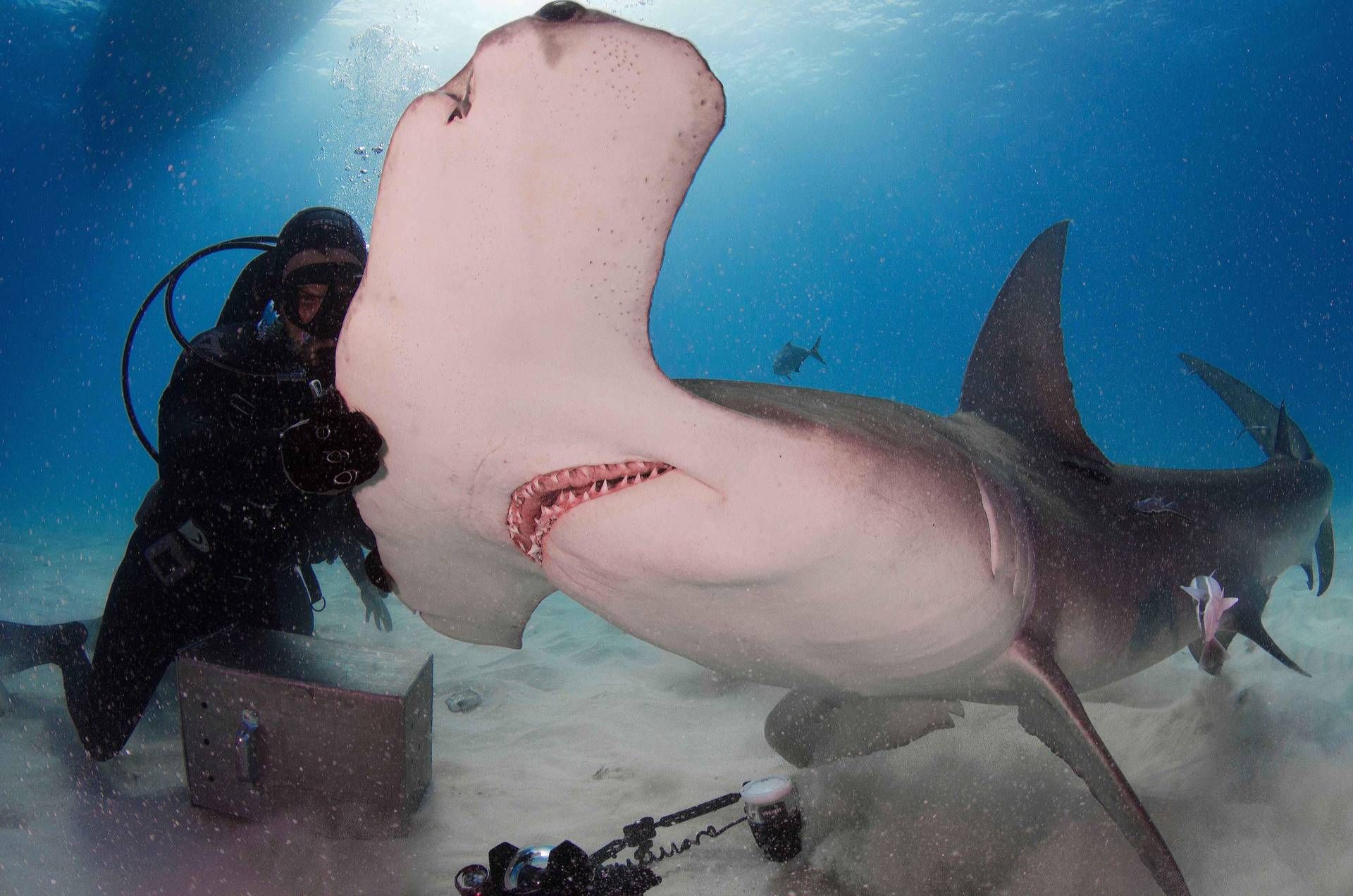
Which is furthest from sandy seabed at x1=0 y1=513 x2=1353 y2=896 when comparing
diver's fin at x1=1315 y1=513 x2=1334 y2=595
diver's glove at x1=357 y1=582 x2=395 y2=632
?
diver's glove at x1=357 y1=582 x2=395 y2=632

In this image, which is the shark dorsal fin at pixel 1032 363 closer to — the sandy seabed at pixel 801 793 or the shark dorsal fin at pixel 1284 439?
the sandy seabed at pixel 801 793

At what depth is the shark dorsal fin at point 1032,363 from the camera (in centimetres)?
320

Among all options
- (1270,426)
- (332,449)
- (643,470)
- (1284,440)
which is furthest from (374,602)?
(1270,426)

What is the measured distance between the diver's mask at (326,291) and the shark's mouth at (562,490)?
219 cm

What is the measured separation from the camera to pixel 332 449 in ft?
4.52

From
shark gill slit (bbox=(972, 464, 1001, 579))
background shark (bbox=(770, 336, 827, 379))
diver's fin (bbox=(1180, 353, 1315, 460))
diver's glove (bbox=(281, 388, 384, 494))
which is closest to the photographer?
diver's glove (bbox=(281, 388, 384, 494))

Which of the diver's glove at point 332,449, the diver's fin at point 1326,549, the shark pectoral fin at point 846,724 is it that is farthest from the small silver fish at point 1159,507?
the diver's glove at point 332,449

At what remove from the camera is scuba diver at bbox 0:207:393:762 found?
3.10 m

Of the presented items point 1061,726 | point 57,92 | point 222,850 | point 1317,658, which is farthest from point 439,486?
point 57,92

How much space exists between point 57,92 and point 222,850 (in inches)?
1326

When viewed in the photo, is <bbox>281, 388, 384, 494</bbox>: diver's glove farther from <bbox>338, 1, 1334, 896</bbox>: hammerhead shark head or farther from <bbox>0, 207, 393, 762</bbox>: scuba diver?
<bbox>0, 207, 393, 762</bbox>: scuba diver

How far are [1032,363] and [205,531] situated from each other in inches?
179

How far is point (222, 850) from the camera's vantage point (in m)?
2.62

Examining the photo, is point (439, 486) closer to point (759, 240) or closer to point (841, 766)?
point (841, 766)
